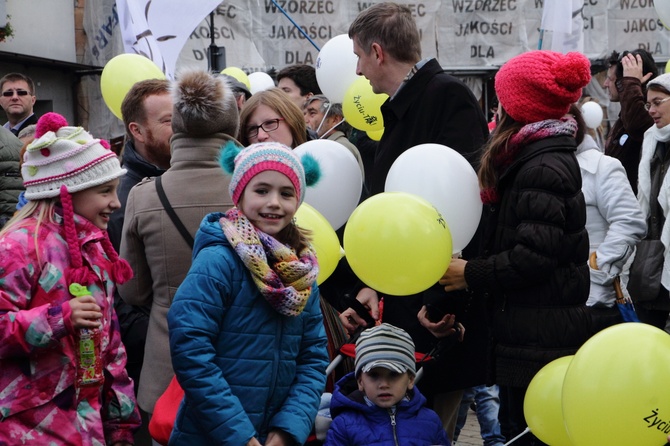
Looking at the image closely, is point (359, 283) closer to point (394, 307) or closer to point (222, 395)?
point (394, 307)

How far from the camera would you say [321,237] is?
4.37 m

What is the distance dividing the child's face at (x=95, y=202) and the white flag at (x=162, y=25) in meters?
4.70

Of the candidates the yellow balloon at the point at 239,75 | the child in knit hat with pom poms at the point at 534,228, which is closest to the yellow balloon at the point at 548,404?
the child in knit hat with pom poms at the point at 534,228

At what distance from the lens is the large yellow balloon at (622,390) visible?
11.8ft

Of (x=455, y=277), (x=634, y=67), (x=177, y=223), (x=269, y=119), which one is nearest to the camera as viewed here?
(x=177, y=223)

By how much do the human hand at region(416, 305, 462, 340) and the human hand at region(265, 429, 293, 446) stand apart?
1.28 metres

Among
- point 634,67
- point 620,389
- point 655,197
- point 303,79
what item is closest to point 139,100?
point 620,389

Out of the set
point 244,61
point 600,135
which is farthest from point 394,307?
point 244,61

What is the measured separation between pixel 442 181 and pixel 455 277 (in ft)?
1.40

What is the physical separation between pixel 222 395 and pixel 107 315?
2.24 feet

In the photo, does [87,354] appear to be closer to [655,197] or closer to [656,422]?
[656,422]

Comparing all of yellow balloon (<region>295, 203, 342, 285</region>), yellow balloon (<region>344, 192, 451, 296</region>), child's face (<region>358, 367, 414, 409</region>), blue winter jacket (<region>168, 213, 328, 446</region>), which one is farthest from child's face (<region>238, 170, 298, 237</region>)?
child's face (<region>358, 367, 414, 409</region>)

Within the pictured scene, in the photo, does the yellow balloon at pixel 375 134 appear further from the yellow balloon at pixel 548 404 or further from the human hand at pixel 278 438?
the human hand at pixel 278 438

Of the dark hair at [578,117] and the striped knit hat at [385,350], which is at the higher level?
the dark hair at [578,117]
